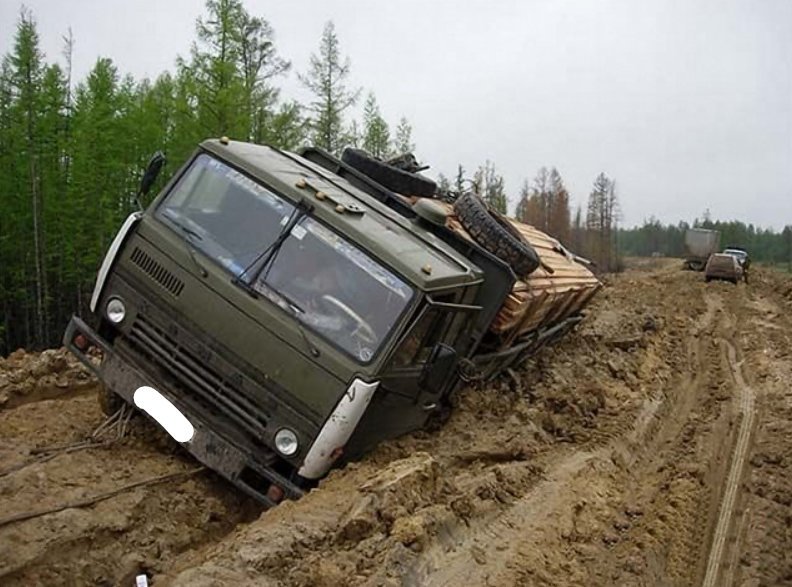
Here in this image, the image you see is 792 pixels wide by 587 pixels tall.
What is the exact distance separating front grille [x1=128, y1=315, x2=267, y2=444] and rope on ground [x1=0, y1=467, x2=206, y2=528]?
0.43 metres

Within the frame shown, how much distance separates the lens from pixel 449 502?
473 centimetres

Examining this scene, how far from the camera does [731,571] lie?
16.3 feet

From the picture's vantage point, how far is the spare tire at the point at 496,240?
698 cm

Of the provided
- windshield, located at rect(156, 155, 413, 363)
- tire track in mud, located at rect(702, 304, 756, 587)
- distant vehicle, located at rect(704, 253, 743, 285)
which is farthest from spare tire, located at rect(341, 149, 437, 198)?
distant vehicle, located at rect(704, 253, 743, 285)

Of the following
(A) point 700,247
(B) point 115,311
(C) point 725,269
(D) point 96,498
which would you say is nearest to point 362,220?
(B) point 115,311

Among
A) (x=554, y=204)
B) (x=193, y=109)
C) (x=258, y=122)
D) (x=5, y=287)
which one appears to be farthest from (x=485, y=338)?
(x=554, y=204)

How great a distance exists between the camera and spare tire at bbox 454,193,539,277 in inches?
275

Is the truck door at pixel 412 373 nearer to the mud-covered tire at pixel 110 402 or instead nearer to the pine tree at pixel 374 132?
the mud-covered tire at pixel 110 402

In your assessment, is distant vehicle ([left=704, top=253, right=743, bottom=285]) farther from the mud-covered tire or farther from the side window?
the mud-covered tire

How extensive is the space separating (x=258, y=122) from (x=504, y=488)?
23.1 m

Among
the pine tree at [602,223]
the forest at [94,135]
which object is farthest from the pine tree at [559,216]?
the forest at [94,135]

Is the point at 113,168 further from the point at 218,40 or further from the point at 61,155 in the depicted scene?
the point at 218,40

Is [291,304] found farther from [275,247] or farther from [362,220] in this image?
[362,220]

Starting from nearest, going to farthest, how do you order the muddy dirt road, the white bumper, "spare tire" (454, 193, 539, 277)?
the muddy dirt road < the white bumper < "spare tire" (454, 193, 539, 277)
